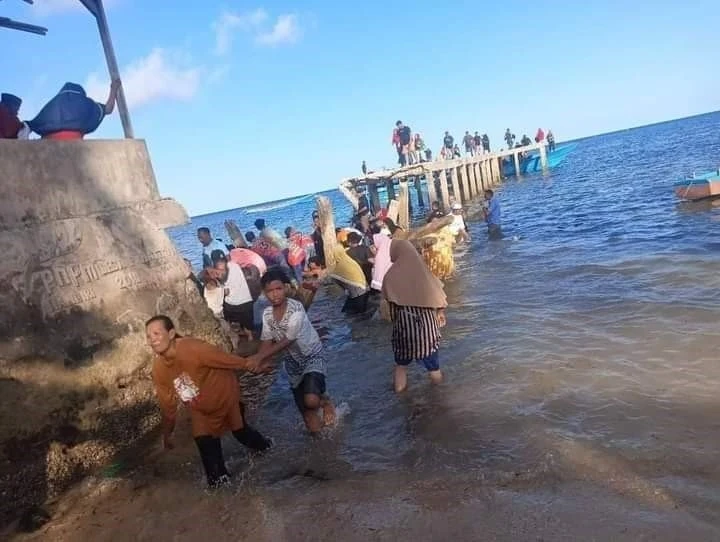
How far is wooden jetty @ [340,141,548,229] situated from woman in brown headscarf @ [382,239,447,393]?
10.3 meters

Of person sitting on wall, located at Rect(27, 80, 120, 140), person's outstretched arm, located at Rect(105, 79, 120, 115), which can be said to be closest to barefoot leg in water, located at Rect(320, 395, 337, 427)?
person sitting on wall, located at Rect(27, 80, 120, 140)

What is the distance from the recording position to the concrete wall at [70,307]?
3.79 meters

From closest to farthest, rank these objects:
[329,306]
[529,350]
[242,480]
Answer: [242,480]
[529,350]
[329,306]

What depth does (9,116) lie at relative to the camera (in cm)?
484

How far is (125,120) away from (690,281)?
7580mm

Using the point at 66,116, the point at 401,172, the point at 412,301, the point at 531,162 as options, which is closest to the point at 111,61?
the point at 66,116

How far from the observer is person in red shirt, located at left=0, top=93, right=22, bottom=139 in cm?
480

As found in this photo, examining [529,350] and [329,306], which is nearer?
[529,350]

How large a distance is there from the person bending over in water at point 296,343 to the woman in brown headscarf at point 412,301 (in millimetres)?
857

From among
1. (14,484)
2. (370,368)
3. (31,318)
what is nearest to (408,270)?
(370,368)

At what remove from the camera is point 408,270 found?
473cm

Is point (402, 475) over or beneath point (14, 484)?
beneath

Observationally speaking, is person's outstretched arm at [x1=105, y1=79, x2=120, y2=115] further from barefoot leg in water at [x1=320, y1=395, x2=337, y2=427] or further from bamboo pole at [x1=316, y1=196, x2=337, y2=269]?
bamboo pole at [x1=316, y1=196, x2=337, y2=269]

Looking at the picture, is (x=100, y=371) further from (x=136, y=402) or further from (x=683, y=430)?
(x=683, y=430)
